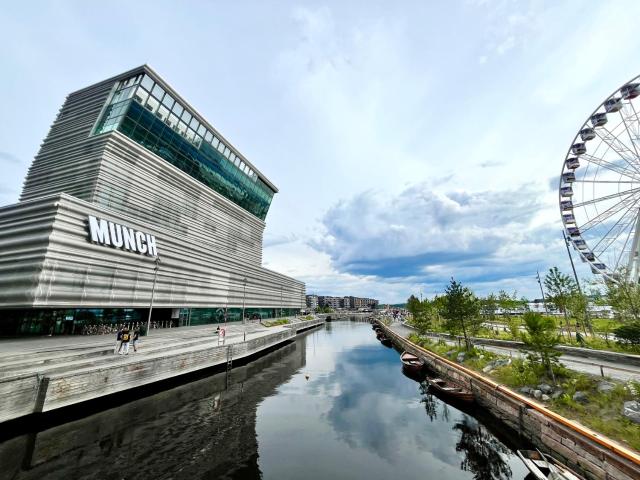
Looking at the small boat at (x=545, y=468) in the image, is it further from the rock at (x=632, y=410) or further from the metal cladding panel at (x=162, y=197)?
the metal cladding panel at (x=162, y=197)

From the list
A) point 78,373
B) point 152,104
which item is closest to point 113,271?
point 78,373

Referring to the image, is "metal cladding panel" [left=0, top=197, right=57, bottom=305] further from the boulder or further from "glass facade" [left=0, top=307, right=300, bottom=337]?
the boulder

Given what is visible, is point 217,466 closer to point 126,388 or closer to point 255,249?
point 126,388

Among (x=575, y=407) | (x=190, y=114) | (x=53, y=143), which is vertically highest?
(x=190, y=114)

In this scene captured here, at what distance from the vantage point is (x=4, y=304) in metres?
27.7

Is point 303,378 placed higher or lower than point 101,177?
lower

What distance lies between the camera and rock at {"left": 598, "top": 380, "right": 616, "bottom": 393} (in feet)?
49.0

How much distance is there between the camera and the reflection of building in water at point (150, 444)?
1212cm

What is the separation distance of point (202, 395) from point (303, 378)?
11906 mm

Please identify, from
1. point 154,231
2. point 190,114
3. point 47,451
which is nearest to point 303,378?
point 47,451

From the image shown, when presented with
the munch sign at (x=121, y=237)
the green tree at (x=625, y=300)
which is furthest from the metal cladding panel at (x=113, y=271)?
the green tree at (x=625, y=300)

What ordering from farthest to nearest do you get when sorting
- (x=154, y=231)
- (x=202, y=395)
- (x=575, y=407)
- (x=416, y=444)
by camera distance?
(x=154, y=231) → (x=202, y=395) → (x=416, y=444) → (x=575, y=407)

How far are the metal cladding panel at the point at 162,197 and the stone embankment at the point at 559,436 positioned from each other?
4851 cm

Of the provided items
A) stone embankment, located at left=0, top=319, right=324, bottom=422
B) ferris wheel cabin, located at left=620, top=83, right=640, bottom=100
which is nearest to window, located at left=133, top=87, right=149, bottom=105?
stone embankment, located at left=0, top=319, right=324, bottom=422
